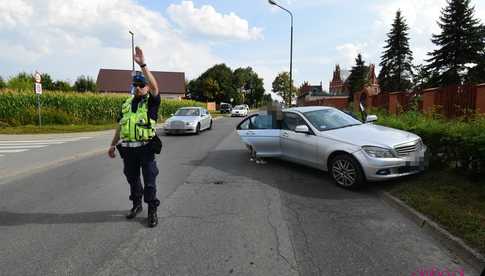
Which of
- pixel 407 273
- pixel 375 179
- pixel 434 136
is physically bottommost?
pixel 407 273

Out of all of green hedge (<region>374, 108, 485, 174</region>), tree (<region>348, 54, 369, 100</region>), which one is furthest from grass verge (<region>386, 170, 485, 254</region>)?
tree (<region>348, 54, 369, 100</region>)

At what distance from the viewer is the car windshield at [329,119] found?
269 inches

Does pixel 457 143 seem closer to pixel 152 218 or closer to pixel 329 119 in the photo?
pixel 329 119

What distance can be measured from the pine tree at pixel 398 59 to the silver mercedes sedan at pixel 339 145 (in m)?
42.2

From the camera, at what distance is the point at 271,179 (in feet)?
22.2

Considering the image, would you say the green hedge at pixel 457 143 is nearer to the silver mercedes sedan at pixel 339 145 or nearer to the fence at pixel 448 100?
the silver mercedes sedan at pixel 339 145

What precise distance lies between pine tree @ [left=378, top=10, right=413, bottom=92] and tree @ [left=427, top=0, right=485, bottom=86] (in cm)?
726

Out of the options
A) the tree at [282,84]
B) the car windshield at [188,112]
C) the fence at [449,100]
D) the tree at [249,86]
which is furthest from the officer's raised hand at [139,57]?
the tree at [282,84]

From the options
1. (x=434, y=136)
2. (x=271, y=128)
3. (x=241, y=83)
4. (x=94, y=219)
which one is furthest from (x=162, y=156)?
(x=241, y=83)

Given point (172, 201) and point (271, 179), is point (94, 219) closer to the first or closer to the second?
point (172, 201)

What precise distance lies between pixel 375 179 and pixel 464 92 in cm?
753

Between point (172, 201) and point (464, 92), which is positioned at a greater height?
point (464, 92)

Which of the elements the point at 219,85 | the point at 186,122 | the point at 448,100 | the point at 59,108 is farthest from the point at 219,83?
the point at 448,100

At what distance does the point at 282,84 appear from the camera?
298 feet
